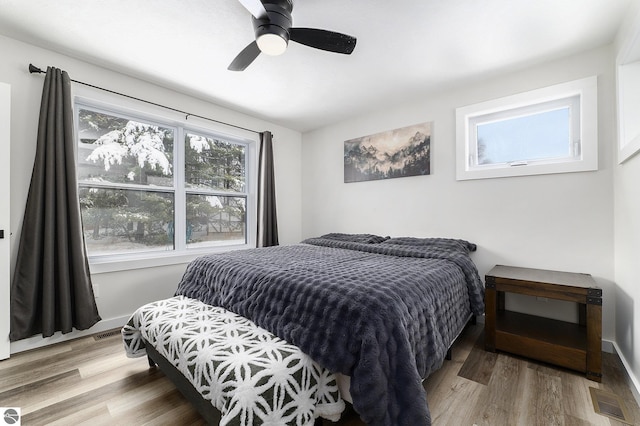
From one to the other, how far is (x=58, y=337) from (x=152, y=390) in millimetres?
1298

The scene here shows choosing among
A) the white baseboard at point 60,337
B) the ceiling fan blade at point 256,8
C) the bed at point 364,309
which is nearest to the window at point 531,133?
the bed at point 364,309

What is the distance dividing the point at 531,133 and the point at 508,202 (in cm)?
66

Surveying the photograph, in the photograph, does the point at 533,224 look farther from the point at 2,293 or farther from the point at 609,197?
the point at 2,293

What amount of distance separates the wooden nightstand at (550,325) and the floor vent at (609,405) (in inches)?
5.9

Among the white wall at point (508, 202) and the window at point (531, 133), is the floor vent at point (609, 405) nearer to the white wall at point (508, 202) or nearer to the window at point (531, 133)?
the white wall at point (508, 202)

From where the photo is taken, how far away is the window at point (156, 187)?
2.52 m

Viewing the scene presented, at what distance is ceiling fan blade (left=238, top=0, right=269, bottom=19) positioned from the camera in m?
1.42

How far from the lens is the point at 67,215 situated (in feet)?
7.14

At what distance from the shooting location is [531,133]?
2436 mm

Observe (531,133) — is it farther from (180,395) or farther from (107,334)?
(107,334)

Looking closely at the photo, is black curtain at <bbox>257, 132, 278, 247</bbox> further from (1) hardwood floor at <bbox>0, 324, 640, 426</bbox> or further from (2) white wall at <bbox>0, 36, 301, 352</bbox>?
(1) hardwood floor at <bbox>0, 324, 640, 426</bbox>

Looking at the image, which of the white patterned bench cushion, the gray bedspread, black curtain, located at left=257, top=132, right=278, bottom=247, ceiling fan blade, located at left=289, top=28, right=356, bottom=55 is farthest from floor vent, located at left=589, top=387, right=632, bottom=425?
black curtain, located at left=257, top=132, right=278, bottom=247

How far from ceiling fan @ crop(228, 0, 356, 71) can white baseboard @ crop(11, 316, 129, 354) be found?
266 cm

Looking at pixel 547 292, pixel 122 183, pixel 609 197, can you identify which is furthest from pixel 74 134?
pixel 609 197
